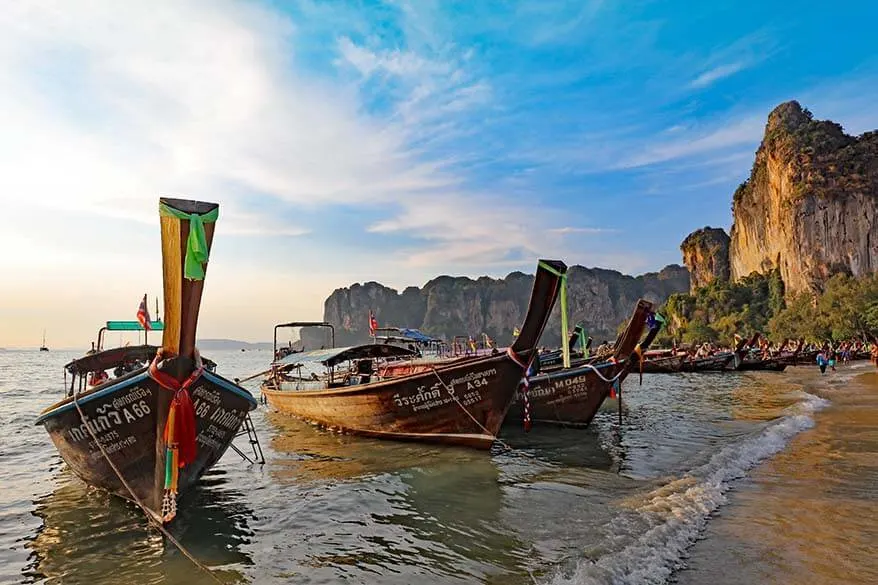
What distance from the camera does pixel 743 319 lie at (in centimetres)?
7588

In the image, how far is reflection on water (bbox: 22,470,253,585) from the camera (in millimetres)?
5949

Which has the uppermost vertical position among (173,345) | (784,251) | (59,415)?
(784,251)

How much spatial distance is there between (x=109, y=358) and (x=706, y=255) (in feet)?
387

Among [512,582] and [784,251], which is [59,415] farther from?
[784,251]

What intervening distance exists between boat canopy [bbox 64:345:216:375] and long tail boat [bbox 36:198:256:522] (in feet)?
9.52

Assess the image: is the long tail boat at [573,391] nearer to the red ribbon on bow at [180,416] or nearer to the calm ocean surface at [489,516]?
the calm ocean surface at [489,516]

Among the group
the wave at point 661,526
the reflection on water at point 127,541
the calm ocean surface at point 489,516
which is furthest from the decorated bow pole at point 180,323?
the wave at point 661,526

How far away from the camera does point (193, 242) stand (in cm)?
616

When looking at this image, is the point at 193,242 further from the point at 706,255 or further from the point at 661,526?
the point at 706,255

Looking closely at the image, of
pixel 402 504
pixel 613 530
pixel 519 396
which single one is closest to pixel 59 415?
pixel 402 504

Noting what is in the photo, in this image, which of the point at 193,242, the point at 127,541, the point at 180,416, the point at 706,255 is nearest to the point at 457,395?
the point at 180,416

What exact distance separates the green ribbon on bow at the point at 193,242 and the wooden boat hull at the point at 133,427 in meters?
1.49

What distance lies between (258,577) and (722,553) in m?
5.12

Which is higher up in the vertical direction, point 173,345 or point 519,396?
point 173,345
